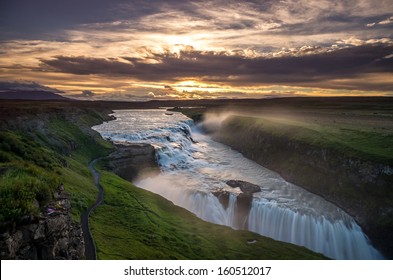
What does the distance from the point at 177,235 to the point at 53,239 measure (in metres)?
19.3

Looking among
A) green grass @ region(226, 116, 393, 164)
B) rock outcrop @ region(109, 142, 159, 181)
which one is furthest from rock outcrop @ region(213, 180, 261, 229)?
rock outcrop @ region(109, 142, 159, 181)

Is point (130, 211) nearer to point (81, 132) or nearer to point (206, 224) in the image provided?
point (206, 224)

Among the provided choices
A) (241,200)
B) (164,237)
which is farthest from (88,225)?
(241,200)

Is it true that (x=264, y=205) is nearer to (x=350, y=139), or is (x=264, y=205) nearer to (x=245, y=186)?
(x=245, y=186)

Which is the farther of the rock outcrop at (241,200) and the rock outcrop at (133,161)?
the rock outcrop at (133,161)

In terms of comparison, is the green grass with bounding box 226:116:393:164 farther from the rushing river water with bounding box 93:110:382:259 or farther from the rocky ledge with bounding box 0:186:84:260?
the rocky ledge with bounding box 0:186:84:260

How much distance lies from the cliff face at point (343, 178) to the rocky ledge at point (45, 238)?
110 ft

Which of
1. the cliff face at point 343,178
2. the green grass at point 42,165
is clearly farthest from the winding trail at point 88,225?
the cliff face at point 343,178

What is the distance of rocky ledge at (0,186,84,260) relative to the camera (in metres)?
11.1

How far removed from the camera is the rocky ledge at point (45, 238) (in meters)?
11.1

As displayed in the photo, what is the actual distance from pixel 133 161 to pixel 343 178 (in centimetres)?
3740

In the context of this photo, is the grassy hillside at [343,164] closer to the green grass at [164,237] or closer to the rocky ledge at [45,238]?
the green grass at [164,237]

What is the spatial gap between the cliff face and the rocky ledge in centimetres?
3354

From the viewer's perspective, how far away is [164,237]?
28.8 meters
